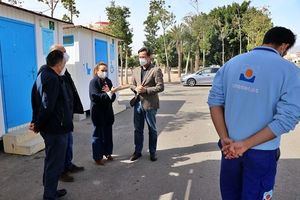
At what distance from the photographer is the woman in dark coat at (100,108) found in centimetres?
523

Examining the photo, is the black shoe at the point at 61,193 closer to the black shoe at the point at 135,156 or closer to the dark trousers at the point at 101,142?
the dark trousers at the point at 101,142

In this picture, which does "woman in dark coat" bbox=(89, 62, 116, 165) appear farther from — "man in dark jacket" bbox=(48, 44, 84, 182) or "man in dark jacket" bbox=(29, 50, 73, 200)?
"man in dark jacket" bbox=(29, 50, 73, 200)

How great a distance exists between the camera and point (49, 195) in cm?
381

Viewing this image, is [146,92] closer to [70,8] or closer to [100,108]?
[100,108]

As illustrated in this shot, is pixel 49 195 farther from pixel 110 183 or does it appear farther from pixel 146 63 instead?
pixel 146 63

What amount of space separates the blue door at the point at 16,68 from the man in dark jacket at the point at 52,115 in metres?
3.14

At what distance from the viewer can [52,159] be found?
3.78 meters

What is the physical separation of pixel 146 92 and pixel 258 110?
3087mm

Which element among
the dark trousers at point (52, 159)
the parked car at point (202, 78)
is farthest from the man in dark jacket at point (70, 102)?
the parked car at point (202, 78)

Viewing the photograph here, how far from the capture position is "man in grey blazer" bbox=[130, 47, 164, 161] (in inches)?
212

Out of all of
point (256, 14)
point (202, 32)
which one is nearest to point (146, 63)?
point (202, 32)

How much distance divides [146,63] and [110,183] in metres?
2.05

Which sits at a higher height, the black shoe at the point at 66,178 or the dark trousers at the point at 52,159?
the dark trousers at the point at 52,159

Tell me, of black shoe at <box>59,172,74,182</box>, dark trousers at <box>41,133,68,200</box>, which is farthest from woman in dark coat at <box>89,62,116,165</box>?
dark trousers at <box>41,133,68,200</box>
